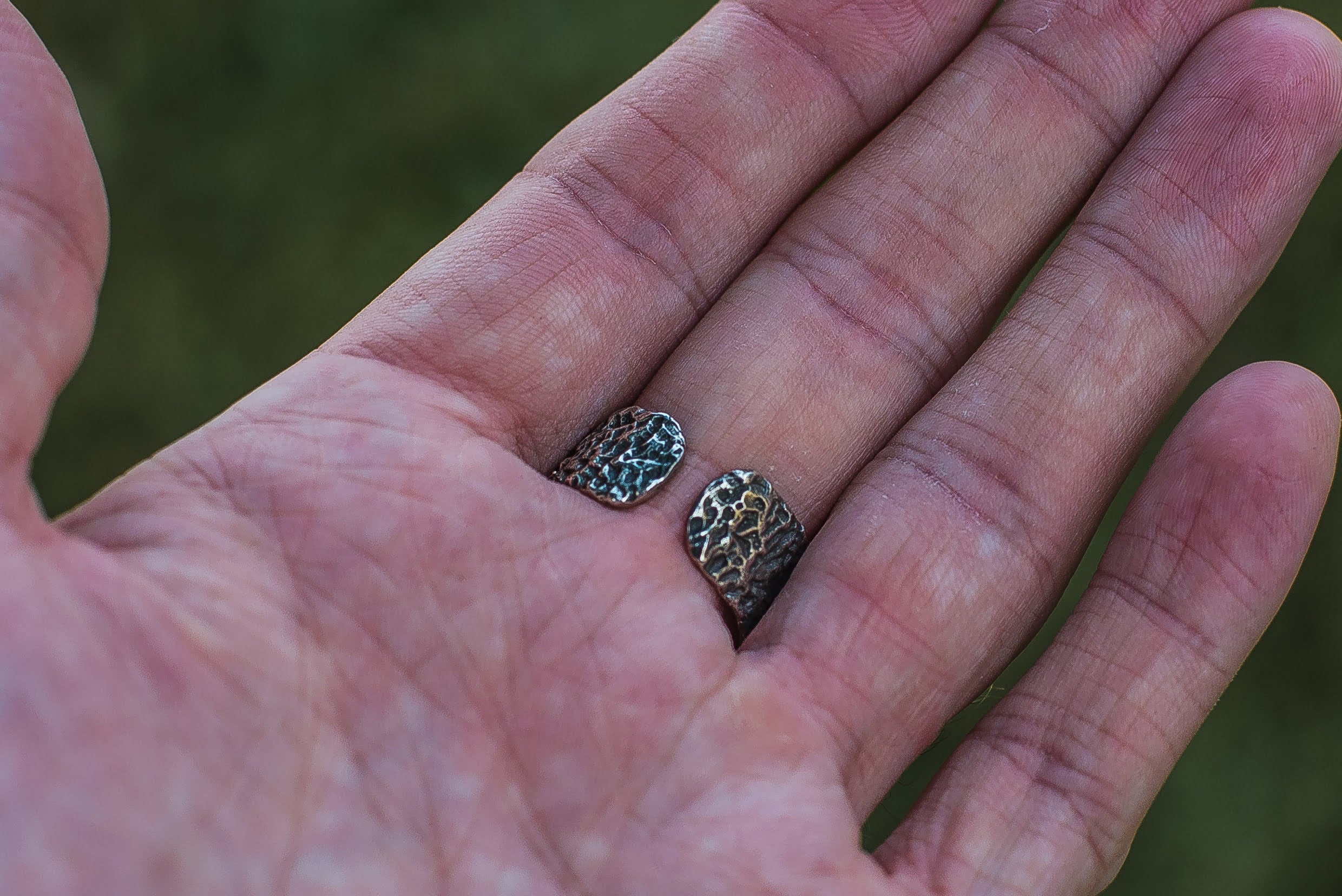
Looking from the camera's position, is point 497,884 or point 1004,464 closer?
point 497,884

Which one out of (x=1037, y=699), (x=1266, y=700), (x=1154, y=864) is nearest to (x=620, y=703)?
(x=1037, y=699)

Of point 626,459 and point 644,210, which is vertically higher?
point 644,210

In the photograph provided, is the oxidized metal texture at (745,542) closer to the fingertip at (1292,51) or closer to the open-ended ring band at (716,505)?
the open-ended ring band at (716,505)

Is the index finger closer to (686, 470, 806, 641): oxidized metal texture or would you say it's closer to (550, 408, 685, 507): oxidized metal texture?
(550, 408, 685, 507): oxidized metal texture

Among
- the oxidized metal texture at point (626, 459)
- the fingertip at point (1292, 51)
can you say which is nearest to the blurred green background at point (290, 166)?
the fingertip at point (1292, 51)

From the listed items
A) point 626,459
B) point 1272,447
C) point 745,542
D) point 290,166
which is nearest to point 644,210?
point 626,459

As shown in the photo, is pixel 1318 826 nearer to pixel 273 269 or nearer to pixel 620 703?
pixel 620 703

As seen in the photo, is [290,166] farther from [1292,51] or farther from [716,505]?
[1292,51]
